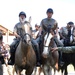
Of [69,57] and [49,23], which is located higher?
[49,23]

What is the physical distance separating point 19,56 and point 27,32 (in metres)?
1.33

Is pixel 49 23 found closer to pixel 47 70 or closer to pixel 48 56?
pixel 48 56

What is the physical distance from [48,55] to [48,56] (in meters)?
0.08

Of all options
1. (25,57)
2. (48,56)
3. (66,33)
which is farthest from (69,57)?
(25,57)

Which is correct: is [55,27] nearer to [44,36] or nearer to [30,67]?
[44,36]

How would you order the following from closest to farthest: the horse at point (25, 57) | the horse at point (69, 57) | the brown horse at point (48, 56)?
1. the horse at point (25, 57)
2. the brown horse at point (48, 56)
3. the horse at point (69, 57)

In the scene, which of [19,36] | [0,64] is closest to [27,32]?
[19,36]

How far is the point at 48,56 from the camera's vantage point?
1419cm

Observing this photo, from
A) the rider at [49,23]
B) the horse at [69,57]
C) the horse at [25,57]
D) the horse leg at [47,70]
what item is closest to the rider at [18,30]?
the horse at [25,57]

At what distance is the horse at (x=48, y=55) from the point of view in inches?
548

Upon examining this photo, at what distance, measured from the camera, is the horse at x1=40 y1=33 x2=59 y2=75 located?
13.9 meters

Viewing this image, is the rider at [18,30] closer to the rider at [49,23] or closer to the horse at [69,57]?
the rider at [49,23]

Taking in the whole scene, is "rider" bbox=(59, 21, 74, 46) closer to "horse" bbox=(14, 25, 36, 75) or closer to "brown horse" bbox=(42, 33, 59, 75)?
"brown horse" bbox=(42, 33, 59, 75)

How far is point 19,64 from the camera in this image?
14.0 meters
